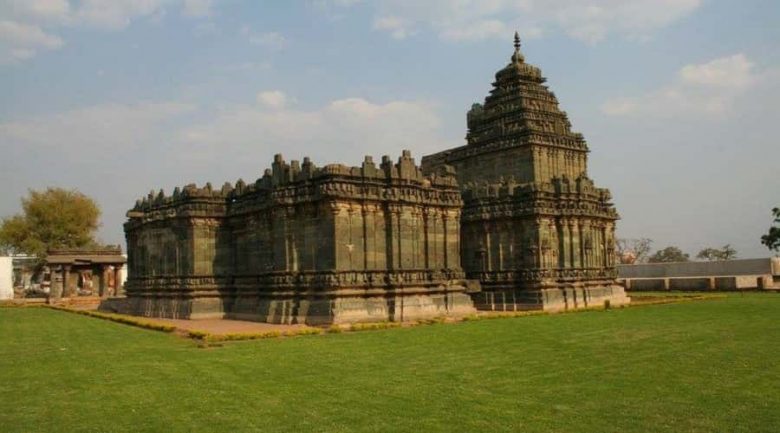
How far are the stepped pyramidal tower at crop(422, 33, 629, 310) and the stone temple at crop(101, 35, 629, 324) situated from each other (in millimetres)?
73

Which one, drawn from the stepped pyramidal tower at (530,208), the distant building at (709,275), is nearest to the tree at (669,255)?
the distant building at (709,275)

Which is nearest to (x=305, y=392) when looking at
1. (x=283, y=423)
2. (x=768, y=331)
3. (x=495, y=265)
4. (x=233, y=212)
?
(x=283, y=423)

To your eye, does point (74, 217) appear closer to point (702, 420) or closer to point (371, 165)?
point (371, 165)

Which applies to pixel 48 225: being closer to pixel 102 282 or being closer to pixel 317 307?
pixel 102 282

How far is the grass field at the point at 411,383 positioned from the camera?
32.0 feet

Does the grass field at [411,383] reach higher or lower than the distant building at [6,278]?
lower

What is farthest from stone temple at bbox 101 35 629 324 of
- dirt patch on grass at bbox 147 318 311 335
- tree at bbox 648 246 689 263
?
tree at bbox 648 246 689 263

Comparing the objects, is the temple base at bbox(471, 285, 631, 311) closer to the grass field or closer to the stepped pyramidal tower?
the stepped pyramidal tower

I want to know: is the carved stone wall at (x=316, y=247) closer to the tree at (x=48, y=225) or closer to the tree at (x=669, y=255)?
the tree at (x=48, y=225)

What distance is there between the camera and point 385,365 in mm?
14820

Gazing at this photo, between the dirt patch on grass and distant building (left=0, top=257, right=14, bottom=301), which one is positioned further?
distant building (left=0, top=257, right=14, bottom=301)

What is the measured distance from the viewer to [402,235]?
2878 cm

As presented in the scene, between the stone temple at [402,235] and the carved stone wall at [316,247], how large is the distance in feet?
0.19

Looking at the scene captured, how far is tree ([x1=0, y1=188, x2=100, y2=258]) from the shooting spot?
7556 cm
